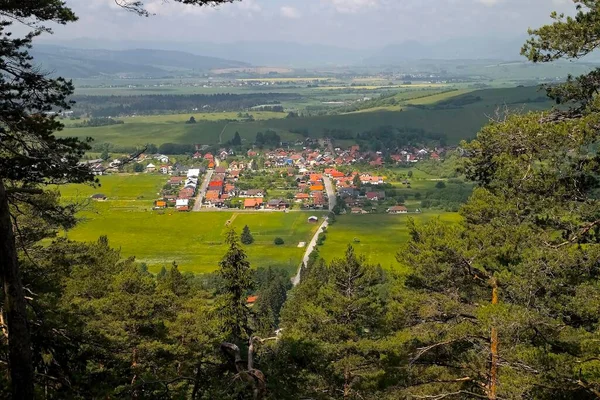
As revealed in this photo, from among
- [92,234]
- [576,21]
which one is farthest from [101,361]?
[92,234]

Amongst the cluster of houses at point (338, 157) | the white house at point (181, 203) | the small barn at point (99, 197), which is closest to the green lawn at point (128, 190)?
the small barn at point (99, 197)

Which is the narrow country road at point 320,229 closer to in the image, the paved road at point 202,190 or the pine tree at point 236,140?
the paved road at point 202,190

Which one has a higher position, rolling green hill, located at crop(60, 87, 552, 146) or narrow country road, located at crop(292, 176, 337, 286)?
rolling green hill, located at crop(60, 87, 552, 146)

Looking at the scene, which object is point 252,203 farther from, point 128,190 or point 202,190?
point 128,190

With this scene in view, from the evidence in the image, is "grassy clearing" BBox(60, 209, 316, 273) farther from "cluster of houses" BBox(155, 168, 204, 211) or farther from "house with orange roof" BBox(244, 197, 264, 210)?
"house with orange roof" BBox(244, 197, 264, 210)

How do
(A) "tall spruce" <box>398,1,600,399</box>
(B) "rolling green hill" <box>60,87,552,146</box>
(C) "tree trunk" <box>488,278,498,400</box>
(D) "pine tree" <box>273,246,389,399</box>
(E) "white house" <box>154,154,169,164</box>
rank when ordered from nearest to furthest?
(A) "tall spruce" <box>398,1,600,399</box>, (C) "tree trunk" <box>488,278,498,400</box>, (D) "pine tree" <box>273,246,389,399</box>, (E) "white house" <box>154,154,169,164</box>, (B) "rolling green hill" <box>60,87,552,146</box>

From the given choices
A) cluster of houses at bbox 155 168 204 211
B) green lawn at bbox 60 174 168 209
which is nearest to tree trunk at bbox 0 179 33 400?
green lawn at bbox 60 174 168 209

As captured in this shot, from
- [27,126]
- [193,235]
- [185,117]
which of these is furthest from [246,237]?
[185,117]
